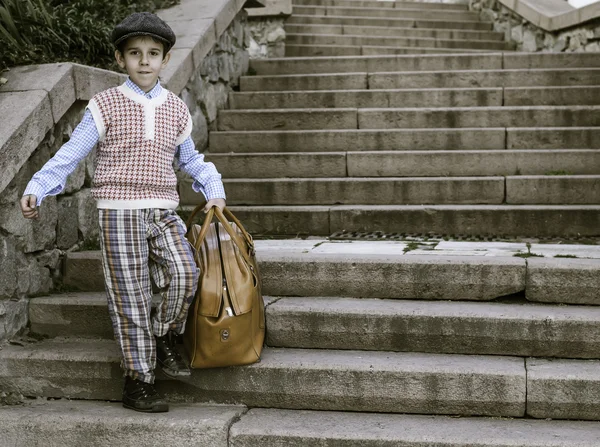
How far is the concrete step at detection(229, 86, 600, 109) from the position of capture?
6.53 metres

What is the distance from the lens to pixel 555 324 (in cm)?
346

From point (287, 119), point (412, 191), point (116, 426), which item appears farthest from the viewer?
point (287, 119)

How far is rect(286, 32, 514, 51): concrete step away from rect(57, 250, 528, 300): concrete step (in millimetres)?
5574

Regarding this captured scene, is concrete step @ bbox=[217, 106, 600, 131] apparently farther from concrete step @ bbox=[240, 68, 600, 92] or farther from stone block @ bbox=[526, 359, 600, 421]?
stone block @ bbox=[526, 359, 600, 421]

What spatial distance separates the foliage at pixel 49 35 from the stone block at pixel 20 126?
0.58m

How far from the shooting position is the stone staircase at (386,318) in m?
3.26

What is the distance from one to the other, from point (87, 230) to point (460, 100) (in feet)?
12.1

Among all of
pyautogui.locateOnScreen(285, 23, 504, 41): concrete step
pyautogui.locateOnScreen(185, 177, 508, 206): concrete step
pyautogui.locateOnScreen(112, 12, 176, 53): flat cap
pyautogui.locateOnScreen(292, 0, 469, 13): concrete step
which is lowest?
pyautogui.locateOnScreen(185, 177, 508, 206): concrete step

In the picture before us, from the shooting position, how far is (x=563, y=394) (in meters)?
3.22

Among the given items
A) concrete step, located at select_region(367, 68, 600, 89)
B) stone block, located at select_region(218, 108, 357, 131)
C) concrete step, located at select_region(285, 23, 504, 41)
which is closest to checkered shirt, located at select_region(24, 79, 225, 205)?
stone block, located at select_region(218, 108, 357, 131)

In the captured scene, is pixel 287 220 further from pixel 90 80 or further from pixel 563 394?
pixel 563 394

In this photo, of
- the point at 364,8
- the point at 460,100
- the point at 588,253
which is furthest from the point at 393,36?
the point at 588,253

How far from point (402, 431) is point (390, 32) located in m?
7.56

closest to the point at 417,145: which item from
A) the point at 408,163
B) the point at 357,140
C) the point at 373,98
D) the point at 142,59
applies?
the point at 408,163
